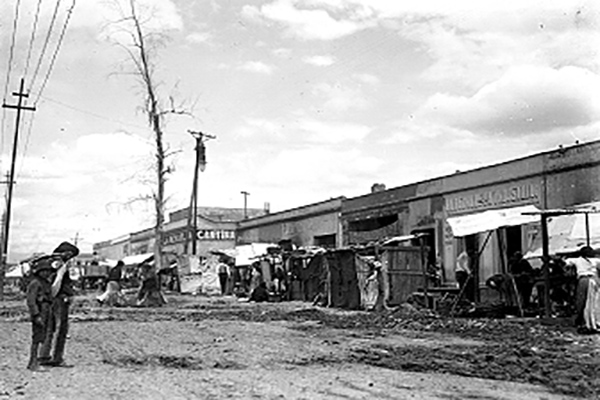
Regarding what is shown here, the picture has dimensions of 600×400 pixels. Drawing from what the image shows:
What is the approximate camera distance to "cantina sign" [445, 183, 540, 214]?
76.8ft

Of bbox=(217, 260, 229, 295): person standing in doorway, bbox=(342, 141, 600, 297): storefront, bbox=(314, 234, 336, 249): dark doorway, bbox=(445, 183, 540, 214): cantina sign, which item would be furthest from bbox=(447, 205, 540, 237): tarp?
bbox=(217, 260, 229, 295): person standing in doorway

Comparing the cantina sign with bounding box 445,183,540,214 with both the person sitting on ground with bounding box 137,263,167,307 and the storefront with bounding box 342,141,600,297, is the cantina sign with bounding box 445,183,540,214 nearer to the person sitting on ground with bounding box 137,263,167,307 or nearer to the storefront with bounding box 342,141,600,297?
the storefront with bounding box 342,141,600,297

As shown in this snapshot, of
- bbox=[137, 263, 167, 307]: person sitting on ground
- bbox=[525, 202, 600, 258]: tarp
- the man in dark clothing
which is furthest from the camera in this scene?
bbox=[137, 263, 167, 307]: person sitting on ground

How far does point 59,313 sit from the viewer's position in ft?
32.3

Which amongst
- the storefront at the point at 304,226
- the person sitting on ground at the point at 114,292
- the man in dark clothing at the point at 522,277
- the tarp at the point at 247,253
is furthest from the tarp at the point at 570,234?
the storefront at the point at 304,226

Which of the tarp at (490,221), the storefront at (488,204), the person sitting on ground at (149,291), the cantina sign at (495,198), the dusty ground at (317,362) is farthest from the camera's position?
the person sitting on ground at (149,291)

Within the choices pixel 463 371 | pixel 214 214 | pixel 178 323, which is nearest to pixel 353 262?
pixel 178 323

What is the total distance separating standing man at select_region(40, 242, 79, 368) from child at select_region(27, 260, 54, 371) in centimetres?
10

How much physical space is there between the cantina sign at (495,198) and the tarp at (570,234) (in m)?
3.06

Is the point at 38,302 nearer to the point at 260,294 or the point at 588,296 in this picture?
the point at 588,296

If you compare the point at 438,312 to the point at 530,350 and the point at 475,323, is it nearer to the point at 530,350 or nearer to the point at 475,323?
the point at 475,323

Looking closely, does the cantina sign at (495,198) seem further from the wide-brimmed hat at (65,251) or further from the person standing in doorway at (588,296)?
the wide-brimmed hat at (65,251)

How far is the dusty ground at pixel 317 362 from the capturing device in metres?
7.53

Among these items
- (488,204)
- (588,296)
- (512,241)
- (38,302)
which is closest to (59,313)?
(38,302)
